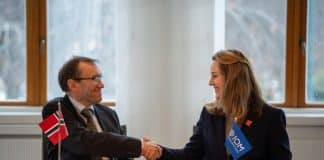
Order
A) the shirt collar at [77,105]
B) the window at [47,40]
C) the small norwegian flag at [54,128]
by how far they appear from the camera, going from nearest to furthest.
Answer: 1. the small norwegian flag at [54,128]
2. the shirt collar at [77,105]
3. the window at [47,40]

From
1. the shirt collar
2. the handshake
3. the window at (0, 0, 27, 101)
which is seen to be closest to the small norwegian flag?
the shirt collar

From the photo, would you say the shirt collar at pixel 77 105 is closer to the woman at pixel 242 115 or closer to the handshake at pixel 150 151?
the handshake at pixel 150 151

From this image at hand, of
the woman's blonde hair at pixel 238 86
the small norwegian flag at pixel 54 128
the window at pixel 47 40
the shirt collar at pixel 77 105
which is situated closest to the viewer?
the small norwegian flag at pixel 54 128

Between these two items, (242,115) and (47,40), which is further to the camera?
(47,40)

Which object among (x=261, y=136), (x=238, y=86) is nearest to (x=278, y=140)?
(x=261, y=136)

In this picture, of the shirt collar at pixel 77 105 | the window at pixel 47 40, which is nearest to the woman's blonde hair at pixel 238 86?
the shirt collar at pixel 77 105

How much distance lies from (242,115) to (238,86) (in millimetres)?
149

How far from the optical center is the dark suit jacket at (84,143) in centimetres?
225

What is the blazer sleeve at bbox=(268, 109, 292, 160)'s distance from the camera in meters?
2.23

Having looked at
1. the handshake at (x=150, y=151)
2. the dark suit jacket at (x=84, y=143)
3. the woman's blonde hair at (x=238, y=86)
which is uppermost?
the woman's blonde hair at (x=238, y=86)

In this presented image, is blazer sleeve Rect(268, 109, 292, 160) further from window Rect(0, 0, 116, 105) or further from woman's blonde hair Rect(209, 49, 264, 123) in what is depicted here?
window Rect(0, 0, 116, 105)

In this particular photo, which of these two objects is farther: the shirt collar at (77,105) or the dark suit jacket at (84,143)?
the shirt collar at (77,105)

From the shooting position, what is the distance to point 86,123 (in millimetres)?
2428

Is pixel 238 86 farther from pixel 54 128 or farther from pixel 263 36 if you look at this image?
pixel 263 36
